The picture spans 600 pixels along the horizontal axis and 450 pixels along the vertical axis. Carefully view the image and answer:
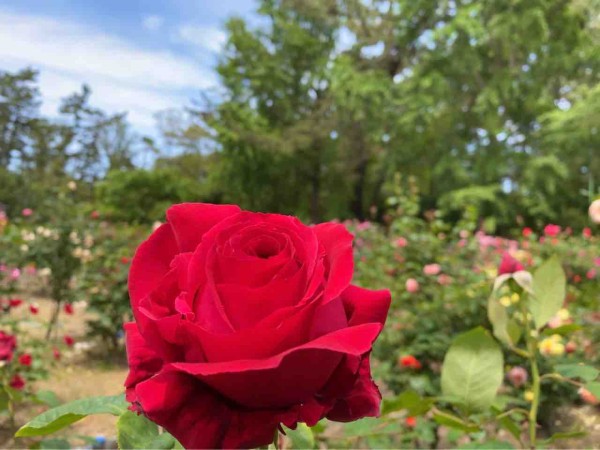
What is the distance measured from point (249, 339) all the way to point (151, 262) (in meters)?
0.08

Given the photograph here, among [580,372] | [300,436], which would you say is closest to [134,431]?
[300,436]

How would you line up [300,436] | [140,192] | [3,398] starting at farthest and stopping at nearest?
[140,192]
[3,398]
[300,436]

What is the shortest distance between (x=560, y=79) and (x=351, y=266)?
14464mm

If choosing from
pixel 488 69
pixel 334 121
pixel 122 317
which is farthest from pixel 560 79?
pixel 122 317

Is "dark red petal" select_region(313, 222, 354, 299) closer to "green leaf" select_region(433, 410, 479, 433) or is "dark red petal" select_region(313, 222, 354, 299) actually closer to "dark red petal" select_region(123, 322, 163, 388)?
"dark red petal" select_region(123, 322, 163, 388)

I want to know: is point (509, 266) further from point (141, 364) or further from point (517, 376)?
point (517, 376)

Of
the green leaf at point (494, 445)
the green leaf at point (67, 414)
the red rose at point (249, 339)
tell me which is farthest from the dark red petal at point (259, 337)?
the green leaf at point (494, 445)

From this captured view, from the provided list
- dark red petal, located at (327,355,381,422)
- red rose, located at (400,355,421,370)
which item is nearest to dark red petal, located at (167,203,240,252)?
dark red petal, located at (327,355,381,422)

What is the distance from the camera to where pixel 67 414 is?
321 millimetres

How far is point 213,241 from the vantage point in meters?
0.27

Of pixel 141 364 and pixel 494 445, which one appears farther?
pixel 494 445

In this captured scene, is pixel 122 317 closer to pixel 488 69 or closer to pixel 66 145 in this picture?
pixel 488 69

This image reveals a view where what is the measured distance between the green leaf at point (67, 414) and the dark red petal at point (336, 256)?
145 millimetres

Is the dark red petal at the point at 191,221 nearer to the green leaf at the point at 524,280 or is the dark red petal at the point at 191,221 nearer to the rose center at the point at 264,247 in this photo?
the rose center at the point at 264,247
